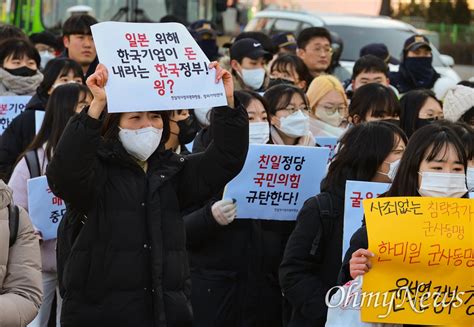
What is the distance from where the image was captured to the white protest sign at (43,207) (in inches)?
276

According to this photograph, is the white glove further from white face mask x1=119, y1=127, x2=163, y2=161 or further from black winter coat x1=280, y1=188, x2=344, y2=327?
white face mask x1=119, y1=127, x2=163, y2=161

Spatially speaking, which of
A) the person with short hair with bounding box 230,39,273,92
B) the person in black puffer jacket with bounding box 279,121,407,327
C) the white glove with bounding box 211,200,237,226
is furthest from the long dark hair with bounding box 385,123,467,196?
the person with short hair with bounding box 230,39,273,92

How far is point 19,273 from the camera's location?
476 cm

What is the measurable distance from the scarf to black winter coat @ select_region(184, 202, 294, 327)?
158 inches

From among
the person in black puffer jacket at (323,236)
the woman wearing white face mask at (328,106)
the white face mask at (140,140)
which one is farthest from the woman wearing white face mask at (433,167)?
the woman wearing white face mask at (328,106)

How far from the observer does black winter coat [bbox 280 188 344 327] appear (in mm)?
5898

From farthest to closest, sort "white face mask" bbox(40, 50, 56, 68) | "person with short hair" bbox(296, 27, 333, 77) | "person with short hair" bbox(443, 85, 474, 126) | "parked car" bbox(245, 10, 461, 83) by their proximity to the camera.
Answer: "parked car" bbox(245, 10, 461, 83)
"white face mask" bbox(40, 50, 56, 68)
"person with short hair" bbox(296, 27, 333, 77)
"person with short hair" bbox(443, 85, 474, 126)

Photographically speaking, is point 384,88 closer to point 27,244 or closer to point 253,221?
point 253,221

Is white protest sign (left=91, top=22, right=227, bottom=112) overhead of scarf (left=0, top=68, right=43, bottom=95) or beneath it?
overhead

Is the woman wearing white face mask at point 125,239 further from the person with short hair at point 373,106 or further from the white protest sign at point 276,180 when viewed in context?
the person with short hair at point 373,106

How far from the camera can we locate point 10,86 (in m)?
10.6

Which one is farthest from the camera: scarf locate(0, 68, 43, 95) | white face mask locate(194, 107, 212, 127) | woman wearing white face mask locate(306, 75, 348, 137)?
scarf locate(0, 68, 43, 95)

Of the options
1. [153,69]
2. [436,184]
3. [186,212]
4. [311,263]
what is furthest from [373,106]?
[153,69]

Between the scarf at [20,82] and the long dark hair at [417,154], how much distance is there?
223 inches
